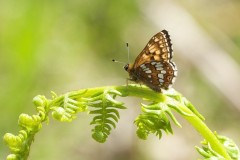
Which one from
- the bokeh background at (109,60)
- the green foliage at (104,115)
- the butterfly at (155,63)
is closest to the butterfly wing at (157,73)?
the butterfly at (155,63)

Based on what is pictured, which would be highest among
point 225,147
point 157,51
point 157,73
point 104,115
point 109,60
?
point 109,60

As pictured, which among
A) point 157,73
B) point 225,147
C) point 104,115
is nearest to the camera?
point 104,115

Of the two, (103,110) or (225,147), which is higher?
(103,110)

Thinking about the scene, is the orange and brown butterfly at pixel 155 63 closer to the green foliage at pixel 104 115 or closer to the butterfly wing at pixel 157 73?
the butterfly wing at pixel 157 73

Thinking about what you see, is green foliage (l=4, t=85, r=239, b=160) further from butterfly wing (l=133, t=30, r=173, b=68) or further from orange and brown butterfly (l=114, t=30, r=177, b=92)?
butterfly wing (l=133, t=30, r=173, b=68)

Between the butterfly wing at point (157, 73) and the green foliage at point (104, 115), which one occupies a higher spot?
the butterfly wing at point (157, 73)

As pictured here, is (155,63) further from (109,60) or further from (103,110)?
(109,60)

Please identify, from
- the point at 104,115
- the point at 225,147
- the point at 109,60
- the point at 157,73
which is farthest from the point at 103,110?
the point at 109,60

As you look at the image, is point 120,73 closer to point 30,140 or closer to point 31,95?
point 31,95
